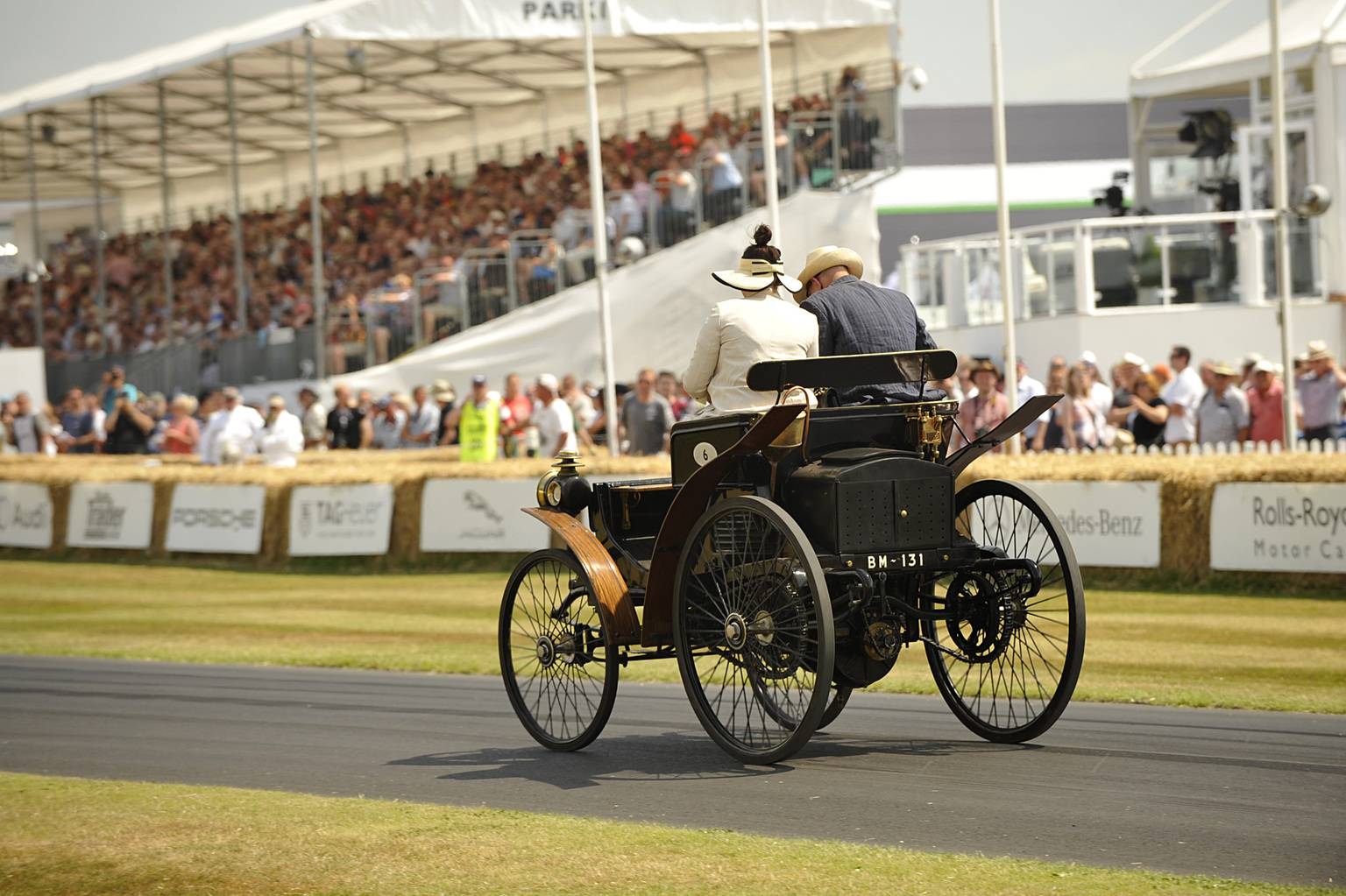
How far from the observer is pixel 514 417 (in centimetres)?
2122

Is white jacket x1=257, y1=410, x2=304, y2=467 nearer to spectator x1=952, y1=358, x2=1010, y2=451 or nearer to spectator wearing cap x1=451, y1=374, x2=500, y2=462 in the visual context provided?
spectator wearing cap x1=451, y1=374, x2=500, y2=462

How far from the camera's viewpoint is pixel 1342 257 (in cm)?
2477

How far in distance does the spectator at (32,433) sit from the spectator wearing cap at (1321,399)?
21.7 metres

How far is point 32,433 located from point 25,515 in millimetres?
7574

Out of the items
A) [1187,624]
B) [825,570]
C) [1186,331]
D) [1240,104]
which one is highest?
[1240,104]

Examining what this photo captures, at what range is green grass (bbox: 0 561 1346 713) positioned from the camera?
9.24 metres

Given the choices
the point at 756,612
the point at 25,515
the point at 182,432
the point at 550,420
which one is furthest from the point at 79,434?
the point at 756,612

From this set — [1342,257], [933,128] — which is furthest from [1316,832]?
[933,128]

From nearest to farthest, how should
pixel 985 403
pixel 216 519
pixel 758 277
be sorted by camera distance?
pixel 758 277
pixel 985 403
pixel 216 519

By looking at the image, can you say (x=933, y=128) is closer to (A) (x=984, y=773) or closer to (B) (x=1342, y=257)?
(B) (x=1342, y=257)


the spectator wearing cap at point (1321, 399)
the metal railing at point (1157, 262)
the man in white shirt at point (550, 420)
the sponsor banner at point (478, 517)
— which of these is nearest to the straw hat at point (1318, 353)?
the spectator wearing cap at point (1321, 399)

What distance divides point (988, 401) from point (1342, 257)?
11.9 metres

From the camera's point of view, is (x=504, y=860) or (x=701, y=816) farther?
(x=701, y=816)

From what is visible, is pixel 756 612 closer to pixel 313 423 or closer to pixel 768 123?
pixel 768 123
